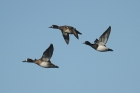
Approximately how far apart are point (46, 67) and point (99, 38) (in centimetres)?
657

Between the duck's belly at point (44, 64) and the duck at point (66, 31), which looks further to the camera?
the duck at point (66, 31)

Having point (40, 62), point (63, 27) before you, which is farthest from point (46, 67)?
point (63, 27)

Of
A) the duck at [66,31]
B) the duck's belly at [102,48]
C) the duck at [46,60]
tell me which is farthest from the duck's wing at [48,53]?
the duck at [66,31]

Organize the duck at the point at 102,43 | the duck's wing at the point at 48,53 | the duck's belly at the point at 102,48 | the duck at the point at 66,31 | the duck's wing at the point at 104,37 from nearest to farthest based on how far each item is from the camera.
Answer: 1. the duck's wing at the point at 48,53
2. the duck's wing at the point at 104,37
3. the duck at the point at 102,43
4. the duck's belly at the point at 102,48
5. the duck at the point at 66,31

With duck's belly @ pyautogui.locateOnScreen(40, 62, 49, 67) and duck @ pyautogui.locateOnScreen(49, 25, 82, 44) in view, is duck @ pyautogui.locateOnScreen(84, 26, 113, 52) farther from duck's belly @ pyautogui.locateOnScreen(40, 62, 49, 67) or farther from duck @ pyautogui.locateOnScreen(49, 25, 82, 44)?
duck's belly @ pyautogui.locateOnScreen(40, 62, 49, 67)

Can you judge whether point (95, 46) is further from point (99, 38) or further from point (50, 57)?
point (50, 57)

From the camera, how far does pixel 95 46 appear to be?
38594mm

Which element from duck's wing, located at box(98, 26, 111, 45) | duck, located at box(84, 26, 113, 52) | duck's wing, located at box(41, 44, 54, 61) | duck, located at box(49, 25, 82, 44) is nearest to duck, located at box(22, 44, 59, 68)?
duck's wing, located at box(41, 44, 54, 61)

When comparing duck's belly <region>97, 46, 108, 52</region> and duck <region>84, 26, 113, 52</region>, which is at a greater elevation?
duck <region>84, 26, 113, 52</region>

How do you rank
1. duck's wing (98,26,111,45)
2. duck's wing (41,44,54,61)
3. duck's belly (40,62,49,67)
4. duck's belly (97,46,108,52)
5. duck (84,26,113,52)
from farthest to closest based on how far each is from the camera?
1. duck's belly (97,46,108,52)
2. duck (84,26,113,52)
3. duck's wing (98,26,111,45)
4. duck's belly (40,62,49,67)
5. duck's wing (41,44,54,61)

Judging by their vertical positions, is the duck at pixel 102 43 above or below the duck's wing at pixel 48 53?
above

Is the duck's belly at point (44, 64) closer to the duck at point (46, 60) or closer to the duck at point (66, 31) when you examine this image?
the duck at point (46, 60)

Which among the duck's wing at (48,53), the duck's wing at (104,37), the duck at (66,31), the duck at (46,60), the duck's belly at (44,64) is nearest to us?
the duck's wing at (48,53)

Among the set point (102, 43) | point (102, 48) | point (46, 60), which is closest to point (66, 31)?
point (102, 43)
